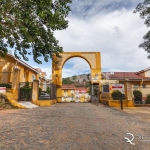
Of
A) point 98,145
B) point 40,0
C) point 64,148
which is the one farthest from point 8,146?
point 40,0

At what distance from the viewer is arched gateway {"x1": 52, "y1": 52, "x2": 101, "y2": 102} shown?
2378cm

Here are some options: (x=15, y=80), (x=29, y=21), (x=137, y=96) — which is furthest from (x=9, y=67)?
(x=137, y=96)

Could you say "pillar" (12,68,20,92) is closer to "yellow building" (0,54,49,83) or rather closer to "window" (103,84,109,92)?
"yellow building" (0,54,49,83)

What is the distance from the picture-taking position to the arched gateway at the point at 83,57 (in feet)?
78.0

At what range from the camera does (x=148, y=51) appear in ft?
40.5

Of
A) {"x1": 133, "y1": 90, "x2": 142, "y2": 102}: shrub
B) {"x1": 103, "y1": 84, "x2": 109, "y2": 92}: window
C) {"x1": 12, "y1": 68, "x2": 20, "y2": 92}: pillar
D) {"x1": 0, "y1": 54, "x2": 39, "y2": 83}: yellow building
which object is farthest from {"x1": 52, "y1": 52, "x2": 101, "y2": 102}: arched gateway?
{"x1": 12, "y1": 68, "x2": 20, "y2": 92}: pillar

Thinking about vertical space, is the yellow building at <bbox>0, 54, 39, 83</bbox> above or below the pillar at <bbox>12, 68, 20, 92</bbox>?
above

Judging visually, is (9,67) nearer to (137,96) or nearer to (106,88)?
Answer: (106,88)

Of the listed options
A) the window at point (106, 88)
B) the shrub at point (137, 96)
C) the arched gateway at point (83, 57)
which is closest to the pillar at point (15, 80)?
the arched gateway at point (83, 57)

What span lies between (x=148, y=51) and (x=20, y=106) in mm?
11968

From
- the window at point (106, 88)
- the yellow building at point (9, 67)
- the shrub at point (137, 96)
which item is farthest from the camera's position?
the window at point (106, 88)

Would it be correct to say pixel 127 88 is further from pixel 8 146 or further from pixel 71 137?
pixel 8 146

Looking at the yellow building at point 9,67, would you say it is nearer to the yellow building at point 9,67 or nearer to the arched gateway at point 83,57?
the yellow building at point 9,67

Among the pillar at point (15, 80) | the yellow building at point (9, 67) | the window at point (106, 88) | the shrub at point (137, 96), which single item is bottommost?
the shrub at point (137, 96)
